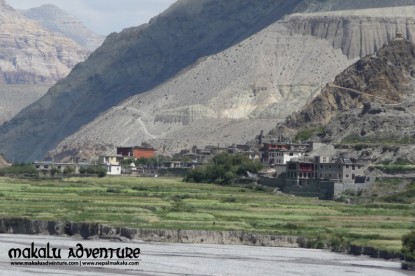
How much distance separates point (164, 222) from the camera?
124 m

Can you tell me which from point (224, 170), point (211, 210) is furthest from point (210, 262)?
point (224, 170)

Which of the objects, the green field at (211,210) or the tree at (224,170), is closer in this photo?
the green field at (211,210)

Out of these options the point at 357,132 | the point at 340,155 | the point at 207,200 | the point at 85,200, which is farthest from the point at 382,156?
the point at 85,200

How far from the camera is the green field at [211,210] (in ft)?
399

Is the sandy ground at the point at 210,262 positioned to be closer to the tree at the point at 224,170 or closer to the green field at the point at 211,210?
the green field at the point at 211,210

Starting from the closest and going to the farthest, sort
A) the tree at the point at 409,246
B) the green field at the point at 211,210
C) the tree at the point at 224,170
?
the tree at the point at 409,246 < the green field at the point at 211,210 < the tree at the point at 224,170

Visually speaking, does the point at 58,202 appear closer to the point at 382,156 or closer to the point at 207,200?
the point at 207,200

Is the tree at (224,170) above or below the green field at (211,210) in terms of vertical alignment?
above

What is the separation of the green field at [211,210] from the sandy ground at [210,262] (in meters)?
5.35

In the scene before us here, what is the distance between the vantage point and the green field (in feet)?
399

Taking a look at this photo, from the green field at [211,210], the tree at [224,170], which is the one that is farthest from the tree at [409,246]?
the tree at [224,170]

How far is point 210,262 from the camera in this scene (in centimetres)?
10044

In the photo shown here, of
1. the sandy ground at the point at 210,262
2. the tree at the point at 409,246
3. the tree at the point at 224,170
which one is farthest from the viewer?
the tree at the point at 224,170

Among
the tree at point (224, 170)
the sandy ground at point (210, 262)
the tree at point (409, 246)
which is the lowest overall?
the sandy ground at point (210, 262)
